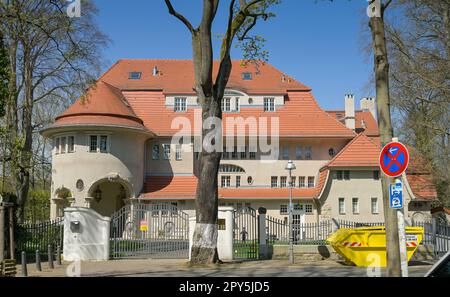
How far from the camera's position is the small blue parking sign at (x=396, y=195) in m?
9.23

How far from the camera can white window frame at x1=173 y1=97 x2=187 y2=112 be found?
160 feet

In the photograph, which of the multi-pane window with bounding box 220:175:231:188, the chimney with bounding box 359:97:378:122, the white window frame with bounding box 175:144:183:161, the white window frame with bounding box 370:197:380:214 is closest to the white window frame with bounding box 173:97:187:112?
the white window frame with bounding box 175:144:183:161

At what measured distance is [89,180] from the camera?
40.3 metres

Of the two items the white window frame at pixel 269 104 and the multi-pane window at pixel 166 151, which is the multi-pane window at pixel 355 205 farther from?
the multi-pane window at pixel 166 151

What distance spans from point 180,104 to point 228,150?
647 cm

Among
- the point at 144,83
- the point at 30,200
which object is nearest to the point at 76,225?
the point at 144,83

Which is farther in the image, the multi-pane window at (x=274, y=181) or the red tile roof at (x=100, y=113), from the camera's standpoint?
the multi-pane window at (x=274, y=181)

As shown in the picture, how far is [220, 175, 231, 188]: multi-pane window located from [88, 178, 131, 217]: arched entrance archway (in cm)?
883

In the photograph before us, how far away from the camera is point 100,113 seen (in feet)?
135

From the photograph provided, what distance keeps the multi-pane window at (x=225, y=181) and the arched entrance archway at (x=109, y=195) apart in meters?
8.83

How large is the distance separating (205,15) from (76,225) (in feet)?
32.9

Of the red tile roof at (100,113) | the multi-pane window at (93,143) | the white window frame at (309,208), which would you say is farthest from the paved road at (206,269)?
the white window frame at (309,208)

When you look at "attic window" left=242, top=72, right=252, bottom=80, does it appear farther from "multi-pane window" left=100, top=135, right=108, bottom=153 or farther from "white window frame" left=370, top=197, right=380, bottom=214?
"white window frame" left=370, top=197, right=380, bottom=214

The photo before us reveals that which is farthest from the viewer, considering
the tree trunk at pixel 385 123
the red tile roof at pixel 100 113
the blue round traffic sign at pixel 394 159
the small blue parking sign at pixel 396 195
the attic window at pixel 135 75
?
the attic window at pixel 135 75
